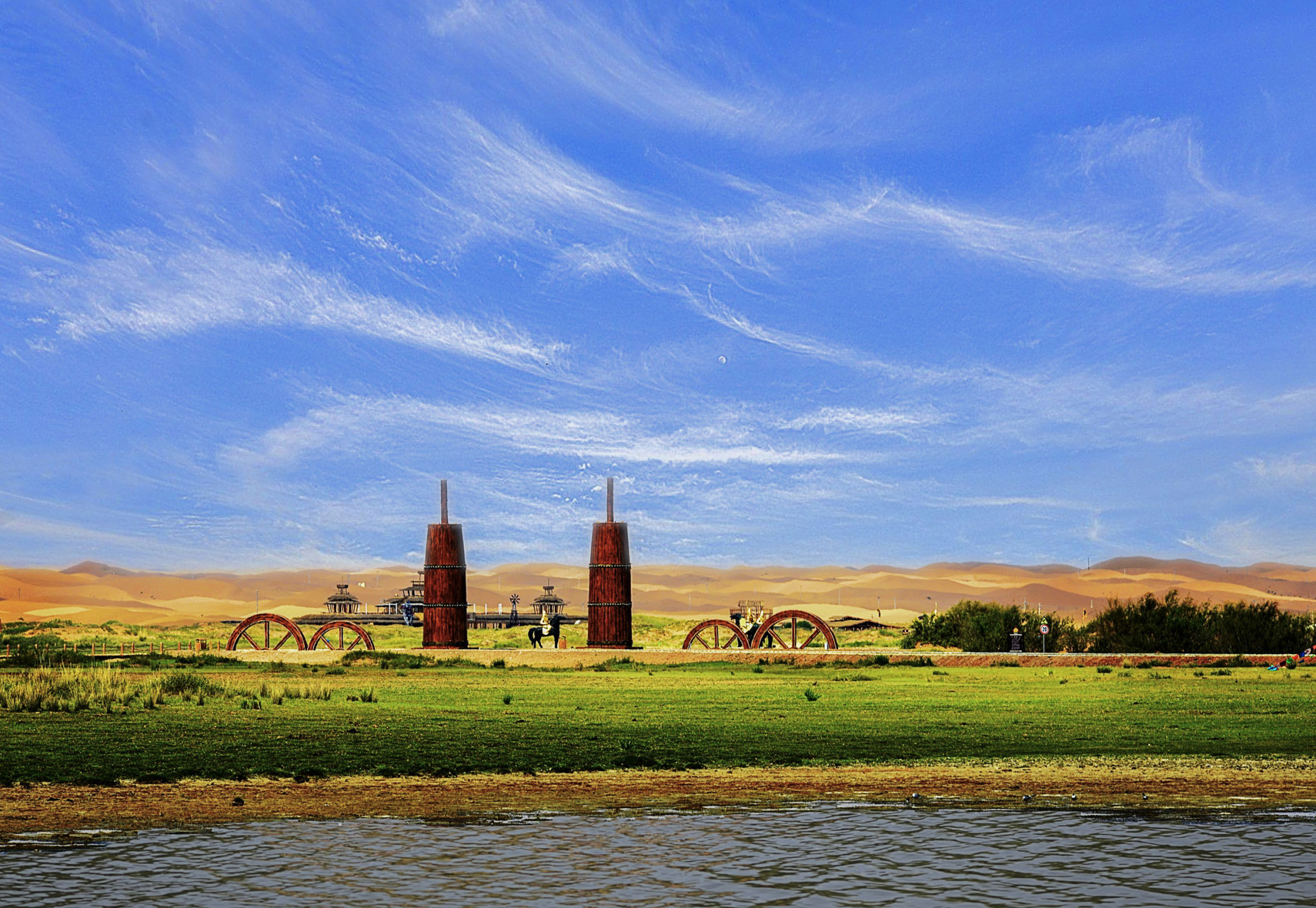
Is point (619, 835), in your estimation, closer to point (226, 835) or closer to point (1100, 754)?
point (226, 835)

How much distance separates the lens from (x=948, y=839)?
1218cm

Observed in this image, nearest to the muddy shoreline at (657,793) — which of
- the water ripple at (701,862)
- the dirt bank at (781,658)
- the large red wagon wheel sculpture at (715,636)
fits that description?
the water ripple at (701,862)

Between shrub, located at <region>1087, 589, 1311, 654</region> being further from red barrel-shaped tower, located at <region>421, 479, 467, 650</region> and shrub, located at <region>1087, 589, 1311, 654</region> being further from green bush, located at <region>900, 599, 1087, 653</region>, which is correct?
red barrel-shaped tower, located at <region>421, 479, 467, 650</region>

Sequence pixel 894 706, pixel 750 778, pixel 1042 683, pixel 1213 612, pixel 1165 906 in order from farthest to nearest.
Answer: pixel 1213 612 < pixel 1042 683 < pixel 894 706 < pixel 750 778 < pixel 1165 906

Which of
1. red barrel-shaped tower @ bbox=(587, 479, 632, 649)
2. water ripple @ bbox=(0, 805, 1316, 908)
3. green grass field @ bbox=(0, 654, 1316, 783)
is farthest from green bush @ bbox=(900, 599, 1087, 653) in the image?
water ripple @ bbox=(0, 805, 1316, 908)

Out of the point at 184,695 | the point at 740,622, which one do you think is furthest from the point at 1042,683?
the point at 740,622

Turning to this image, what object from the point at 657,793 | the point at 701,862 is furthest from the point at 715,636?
the point at 701,862

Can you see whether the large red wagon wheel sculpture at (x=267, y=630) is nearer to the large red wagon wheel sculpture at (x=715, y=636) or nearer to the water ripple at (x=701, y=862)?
the large red wagon wheel sculpture at (x=715, y=636)

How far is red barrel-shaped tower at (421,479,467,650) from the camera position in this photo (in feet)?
209

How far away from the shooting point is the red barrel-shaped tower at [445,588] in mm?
63750

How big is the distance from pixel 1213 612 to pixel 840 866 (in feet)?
186

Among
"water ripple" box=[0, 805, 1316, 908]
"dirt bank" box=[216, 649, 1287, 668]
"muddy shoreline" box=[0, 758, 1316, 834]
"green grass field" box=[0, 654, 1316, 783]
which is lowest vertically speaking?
"water ripple" box=[0, 805, 1316, 908]

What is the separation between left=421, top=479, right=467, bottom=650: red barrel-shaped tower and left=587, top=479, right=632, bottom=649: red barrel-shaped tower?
21.9 ft

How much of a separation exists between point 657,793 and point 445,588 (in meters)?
50.1
